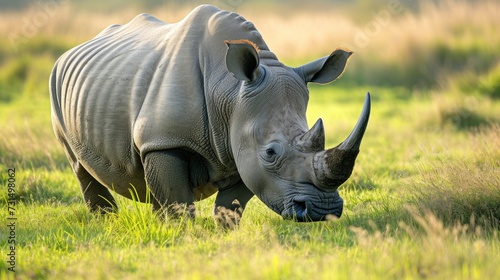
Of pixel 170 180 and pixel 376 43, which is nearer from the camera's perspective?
pixel 170 180

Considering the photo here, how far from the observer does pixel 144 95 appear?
21.0 feet

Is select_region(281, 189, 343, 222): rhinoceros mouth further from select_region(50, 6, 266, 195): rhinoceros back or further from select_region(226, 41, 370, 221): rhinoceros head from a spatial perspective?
select_region(50, 6, 266, 195): rhinoceros back

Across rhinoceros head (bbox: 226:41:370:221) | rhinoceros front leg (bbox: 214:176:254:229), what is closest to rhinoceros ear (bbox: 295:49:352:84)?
rhinoceros head (bbox: 226:41:370:221)

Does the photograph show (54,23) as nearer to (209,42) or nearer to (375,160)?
(375,160)

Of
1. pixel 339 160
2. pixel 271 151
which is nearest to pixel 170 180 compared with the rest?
pixel 271 151

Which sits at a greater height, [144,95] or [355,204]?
[144,95]

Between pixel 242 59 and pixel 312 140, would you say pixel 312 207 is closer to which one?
pixel 312 140

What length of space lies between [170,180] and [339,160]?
4.16 feet

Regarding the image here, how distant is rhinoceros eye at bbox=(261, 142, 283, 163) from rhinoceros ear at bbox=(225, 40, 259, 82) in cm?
46

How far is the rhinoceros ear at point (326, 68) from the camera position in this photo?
6.32 metres

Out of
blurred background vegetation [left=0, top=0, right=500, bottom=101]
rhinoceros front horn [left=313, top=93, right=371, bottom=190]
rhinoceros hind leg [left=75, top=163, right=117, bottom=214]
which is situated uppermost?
blurred background vegetation [left=0, top=0, right=500, bottom=101]

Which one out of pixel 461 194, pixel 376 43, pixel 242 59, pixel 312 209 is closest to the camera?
pixel 312 209

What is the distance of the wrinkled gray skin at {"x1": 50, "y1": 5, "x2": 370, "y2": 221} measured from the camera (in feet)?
18.7

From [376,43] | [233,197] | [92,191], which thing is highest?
[376,43]
